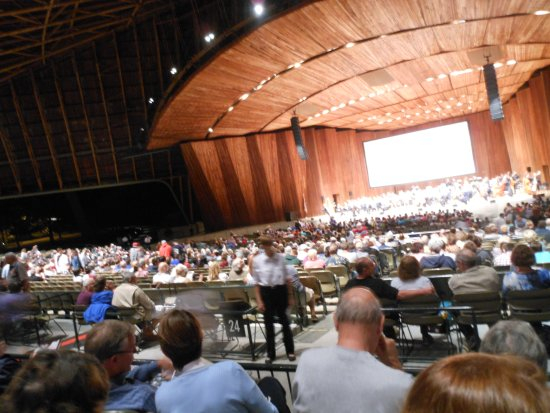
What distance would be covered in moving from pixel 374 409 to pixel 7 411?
4.01 ft

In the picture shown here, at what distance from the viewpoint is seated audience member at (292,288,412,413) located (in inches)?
65.1

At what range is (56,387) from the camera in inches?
57.8

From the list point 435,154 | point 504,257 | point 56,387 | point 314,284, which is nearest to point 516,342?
point 56,387

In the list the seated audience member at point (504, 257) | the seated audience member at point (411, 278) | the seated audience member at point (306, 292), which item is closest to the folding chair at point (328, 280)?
the seated audience member at point (306, 292)

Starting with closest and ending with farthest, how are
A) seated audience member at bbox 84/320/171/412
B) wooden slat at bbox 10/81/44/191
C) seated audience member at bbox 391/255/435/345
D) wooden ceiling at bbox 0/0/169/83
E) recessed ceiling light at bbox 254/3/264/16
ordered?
seated audience member at bbox 84/320/171/412, seated audience member at bbox 391/255/435/345, recessed ceiling light at bbox 254/3/264/16, wooden ceiling at bbox 0/0/169/83, wooden slat at bbox 10/81/44/191

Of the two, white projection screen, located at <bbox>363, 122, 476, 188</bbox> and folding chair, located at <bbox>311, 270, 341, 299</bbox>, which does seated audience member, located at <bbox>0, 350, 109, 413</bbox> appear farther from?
white projection screen, located at <bbox>363, 122, 476, 188</bbox>

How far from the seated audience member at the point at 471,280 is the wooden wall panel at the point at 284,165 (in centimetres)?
1838

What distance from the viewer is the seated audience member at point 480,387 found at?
2.70ft

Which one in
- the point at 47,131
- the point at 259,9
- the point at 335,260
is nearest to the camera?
the point at 335,260

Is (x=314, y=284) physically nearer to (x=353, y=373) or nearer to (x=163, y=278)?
(x=163, y=278)

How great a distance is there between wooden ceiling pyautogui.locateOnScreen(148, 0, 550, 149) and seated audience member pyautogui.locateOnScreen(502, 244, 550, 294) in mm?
7374

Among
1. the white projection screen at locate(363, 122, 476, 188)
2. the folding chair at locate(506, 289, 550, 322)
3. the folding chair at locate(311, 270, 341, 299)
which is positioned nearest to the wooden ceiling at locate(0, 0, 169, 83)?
the folding chair at locate(311, 270, 341, 299)

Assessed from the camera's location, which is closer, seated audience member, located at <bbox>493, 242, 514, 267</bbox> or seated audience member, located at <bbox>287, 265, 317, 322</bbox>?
seated audience member, located at <bbox>287, 265, 317, 322</bbox>

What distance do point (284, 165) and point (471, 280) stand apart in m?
21.7
